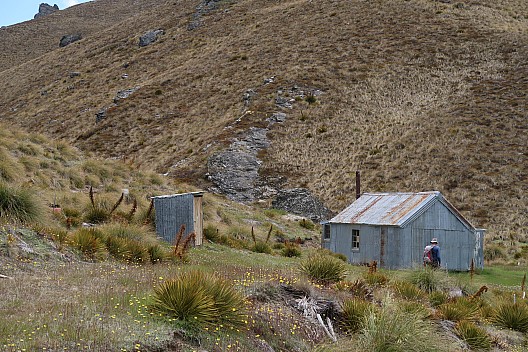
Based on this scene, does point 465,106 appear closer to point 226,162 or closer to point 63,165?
point 226,162

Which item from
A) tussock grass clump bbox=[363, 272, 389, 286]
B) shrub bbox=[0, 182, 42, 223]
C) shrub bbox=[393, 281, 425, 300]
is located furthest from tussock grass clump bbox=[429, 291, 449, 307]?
shrub bbox=[0, 182, 42, 223]

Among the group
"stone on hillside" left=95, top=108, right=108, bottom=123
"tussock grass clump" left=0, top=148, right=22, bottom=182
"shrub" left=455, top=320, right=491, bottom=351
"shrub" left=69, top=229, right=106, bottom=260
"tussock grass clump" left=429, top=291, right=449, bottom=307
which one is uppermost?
"stone on hillside" left=95, top=108, right=108, bottom=123

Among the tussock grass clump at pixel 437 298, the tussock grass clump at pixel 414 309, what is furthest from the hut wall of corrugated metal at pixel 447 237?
the tussock grass clump at pixel 414 309

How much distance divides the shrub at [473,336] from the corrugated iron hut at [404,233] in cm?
1292

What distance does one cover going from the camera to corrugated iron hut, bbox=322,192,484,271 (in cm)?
2491

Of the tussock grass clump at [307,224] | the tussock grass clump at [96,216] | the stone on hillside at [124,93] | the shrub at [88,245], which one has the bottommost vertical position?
the tussock grass clump at [307,224]

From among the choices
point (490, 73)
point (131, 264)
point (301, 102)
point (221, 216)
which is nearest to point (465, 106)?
point (490, 73)

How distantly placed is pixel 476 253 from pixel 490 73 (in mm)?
29774

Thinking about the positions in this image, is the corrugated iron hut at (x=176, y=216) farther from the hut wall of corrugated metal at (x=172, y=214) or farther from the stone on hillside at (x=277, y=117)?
the stone on hillside at (x=277, y=117)

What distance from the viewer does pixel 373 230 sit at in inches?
1018

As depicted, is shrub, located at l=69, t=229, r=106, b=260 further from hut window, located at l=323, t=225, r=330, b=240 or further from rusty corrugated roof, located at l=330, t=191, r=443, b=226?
hut window, located at l=323, t=225, r=330, b=240

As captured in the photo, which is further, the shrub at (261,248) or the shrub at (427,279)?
the shrub at (261,248)

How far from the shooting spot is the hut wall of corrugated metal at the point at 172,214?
62.6 feet

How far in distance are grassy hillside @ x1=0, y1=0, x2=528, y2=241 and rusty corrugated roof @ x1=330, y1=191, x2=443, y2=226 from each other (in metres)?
9.68
